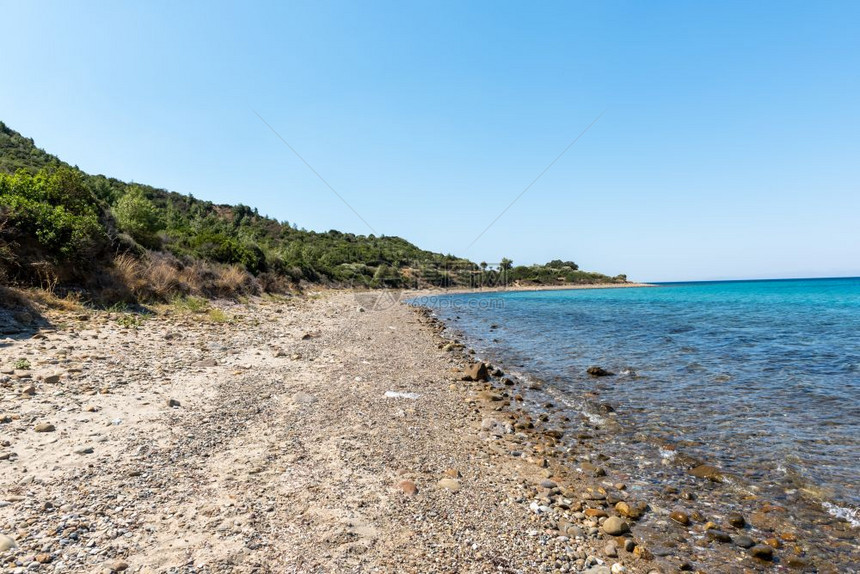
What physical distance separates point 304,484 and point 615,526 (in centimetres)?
393

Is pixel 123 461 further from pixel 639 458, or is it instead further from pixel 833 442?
pixel 833 442

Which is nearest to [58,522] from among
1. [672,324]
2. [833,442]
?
[833,442]

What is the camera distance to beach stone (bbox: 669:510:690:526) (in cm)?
508

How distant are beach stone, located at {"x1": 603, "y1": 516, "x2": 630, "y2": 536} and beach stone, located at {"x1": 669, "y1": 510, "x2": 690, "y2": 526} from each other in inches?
31.3

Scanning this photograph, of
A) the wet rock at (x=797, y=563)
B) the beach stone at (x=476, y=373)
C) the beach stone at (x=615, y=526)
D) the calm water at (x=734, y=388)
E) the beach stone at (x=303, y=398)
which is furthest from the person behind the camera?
the beach stone at (x=476, y=373)

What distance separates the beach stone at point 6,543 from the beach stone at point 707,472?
335 inches

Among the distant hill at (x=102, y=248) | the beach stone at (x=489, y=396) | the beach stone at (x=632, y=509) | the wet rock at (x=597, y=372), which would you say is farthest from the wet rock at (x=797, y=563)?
the distant hill at (x=102, y=248)

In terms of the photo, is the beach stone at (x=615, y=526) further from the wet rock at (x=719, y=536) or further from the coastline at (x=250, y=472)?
the wet rock at (x=719, y=536)

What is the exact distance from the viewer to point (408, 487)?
17.1 feet

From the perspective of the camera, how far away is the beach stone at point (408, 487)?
5.10 metres

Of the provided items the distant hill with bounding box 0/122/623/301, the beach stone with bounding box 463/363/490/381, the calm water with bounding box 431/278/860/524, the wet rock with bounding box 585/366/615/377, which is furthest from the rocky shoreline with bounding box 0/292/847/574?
the distant hill with bounding box 0/122/623/301

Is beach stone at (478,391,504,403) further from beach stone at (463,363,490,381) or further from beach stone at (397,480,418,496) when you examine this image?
beach stone at (397,480,418,496)

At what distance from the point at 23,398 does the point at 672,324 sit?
103 feet

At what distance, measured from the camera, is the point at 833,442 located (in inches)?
294
